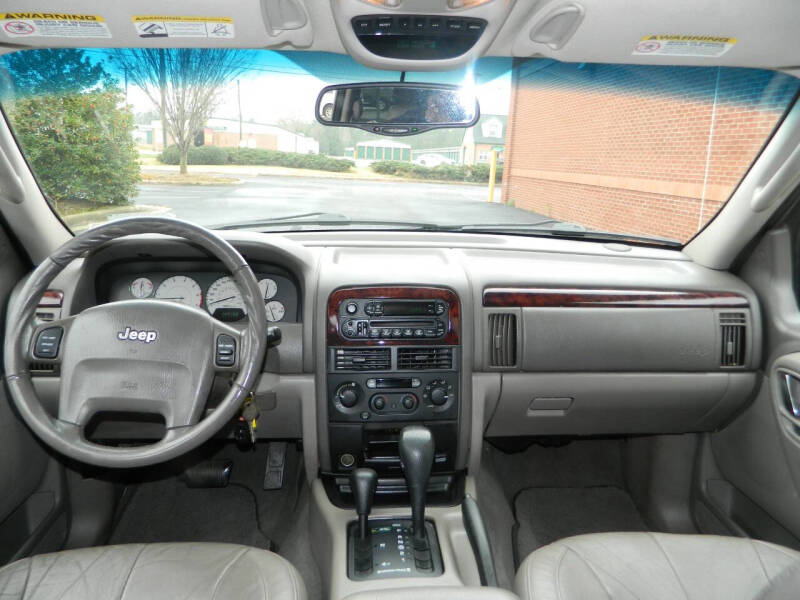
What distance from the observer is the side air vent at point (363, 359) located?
223cm

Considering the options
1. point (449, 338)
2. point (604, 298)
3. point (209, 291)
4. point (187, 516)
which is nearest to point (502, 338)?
point (449, 338)

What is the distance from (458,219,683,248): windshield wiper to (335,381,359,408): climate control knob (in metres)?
1.05

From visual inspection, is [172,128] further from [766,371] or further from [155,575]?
[766,371]

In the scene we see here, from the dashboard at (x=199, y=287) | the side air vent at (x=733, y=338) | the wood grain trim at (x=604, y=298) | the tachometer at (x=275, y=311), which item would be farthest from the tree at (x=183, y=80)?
the side air vent at (x=733, y=338)

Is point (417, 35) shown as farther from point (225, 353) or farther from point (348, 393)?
point (348, 393)

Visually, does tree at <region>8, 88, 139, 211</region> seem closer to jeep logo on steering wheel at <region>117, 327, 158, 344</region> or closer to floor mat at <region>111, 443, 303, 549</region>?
jeep logo on steering wheel at <region>117, 327, 158, 344</region>

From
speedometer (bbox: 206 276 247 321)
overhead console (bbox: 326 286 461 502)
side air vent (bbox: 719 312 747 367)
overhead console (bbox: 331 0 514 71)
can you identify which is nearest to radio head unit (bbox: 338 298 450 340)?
overhead console (bbox: 326 286 461 502)

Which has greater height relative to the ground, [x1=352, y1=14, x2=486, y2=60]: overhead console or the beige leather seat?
[x1=352, y1=14, x2=486, y2=60]: overhead console

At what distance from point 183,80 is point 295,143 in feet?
1.81

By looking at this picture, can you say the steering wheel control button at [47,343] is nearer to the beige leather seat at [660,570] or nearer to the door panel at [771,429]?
the beige leather seat at [660,570]

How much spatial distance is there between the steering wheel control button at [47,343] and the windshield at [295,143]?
515 mm

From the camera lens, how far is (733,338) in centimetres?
247

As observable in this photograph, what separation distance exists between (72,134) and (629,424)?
274 cm

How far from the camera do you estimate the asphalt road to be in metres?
2.69
